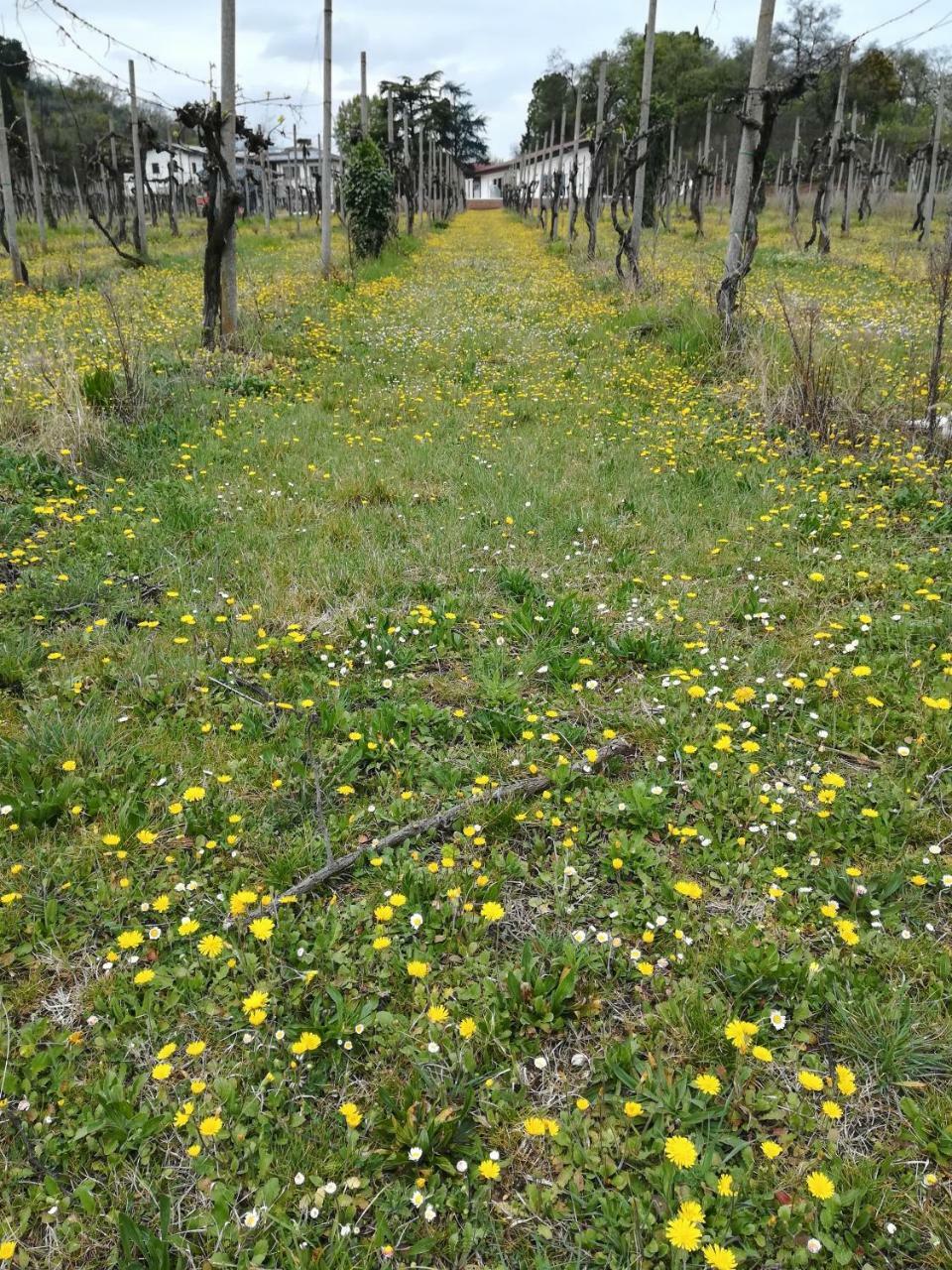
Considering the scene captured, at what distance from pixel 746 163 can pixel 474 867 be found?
9743mm

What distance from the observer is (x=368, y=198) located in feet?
68.4

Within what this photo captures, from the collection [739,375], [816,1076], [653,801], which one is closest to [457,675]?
[653,801]

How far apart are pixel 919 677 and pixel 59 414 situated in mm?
6156

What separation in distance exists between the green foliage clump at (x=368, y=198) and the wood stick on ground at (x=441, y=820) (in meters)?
21.7

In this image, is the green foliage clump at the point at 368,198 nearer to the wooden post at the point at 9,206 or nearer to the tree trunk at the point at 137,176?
the tree trunk at the point at 137,176

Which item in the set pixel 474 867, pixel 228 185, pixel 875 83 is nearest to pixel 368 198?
pixel 228 185

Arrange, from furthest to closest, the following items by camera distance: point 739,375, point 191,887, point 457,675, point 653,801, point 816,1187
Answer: point 739,375 → point 457,675 → point 653,801 → point 191,887 → point 816,1187

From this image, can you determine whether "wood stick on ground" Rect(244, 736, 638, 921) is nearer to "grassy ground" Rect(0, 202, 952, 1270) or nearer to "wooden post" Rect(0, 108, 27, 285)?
"grassy ground" Rect(0, 202, 952, 1270)

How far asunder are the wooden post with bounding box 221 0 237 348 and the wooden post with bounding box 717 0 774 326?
611cm

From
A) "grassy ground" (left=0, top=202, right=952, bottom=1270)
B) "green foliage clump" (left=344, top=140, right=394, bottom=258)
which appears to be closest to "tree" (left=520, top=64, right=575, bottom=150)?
"green foliage clump" (left=344, top=140, right=394, bottom=258)

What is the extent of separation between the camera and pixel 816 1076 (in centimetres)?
192

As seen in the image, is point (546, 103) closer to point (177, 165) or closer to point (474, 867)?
point (177, 165)

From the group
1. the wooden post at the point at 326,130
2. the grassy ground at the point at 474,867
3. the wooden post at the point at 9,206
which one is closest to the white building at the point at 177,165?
the wooden post at the point at 326,130

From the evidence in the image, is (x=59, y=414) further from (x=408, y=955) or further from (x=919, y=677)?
(x=919, y=677)
